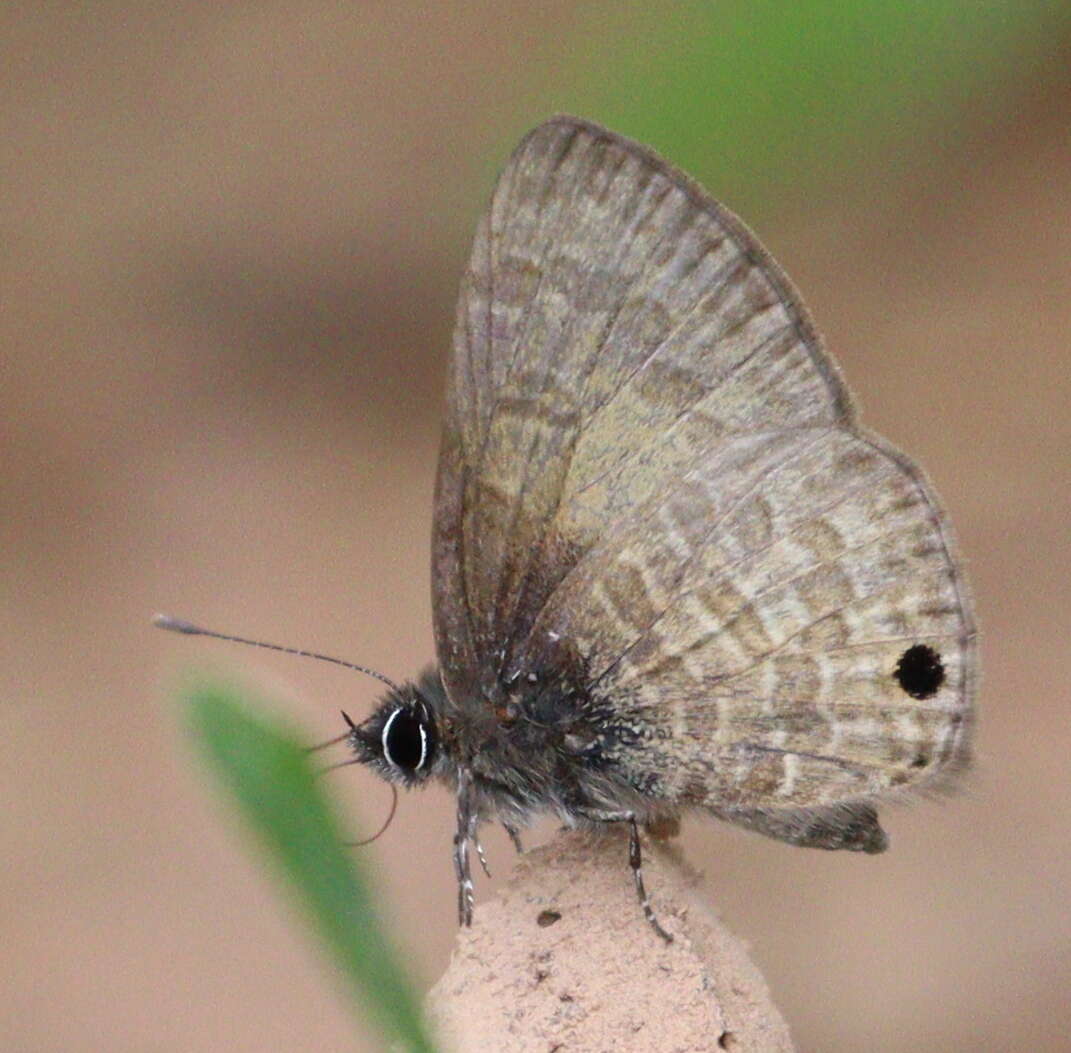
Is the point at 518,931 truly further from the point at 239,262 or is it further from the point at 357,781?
the point at 239,262

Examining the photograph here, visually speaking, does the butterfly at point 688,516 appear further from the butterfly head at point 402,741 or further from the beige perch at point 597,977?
the beige perch at point 597,977

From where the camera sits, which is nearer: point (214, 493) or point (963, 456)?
point (963, 456)

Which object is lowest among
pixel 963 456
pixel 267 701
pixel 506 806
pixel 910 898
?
pixel 910 898

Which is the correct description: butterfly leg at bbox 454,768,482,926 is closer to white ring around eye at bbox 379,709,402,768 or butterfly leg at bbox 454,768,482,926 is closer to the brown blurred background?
white ring around eye at bbox 379,709,402,768

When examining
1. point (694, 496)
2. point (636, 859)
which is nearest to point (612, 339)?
point (694, 496)

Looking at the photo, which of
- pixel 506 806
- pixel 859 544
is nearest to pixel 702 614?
pixel 859 544

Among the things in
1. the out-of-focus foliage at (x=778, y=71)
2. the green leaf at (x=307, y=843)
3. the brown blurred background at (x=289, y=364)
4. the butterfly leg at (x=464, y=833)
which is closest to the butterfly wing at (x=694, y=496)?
the butterfly leg at (x=464, y=833)
